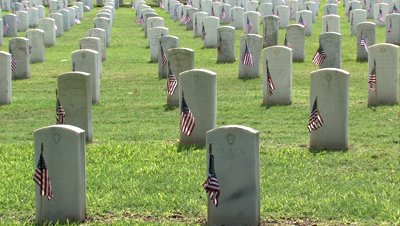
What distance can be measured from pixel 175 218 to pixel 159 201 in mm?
568

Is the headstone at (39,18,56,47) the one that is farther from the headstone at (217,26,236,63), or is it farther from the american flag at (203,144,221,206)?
the american flag at (203,144,221,206)

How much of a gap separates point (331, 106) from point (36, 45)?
13234 millimetres

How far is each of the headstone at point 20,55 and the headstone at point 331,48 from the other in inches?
255

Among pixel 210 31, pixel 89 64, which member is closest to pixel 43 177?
pixel 89 64

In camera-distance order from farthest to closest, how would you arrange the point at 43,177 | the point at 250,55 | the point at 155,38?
1. the point at 155,38
2. the point at 250,55
3. the point at 43,177

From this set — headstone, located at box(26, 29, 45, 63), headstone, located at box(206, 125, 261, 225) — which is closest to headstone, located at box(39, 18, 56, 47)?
headstone, located at box(26, 29, 45, 63)

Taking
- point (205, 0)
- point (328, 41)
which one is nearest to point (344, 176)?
point (328, 41)

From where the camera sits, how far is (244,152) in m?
8.91

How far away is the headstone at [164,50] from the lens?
67.5ft

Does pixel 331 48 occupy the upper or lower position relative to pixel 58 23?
upper

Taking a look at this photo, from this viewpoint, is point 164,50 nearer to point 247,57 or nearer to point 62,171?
point 247,57

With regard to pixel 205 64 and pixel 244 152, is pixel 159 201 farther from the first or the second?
→ pixel 205 64

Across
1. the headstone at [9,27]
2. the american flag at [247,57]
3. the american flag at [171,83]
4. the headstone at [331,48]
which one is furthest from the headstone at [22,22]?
the american flag at [171,83]

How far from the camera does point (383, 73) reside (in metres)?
15.7
